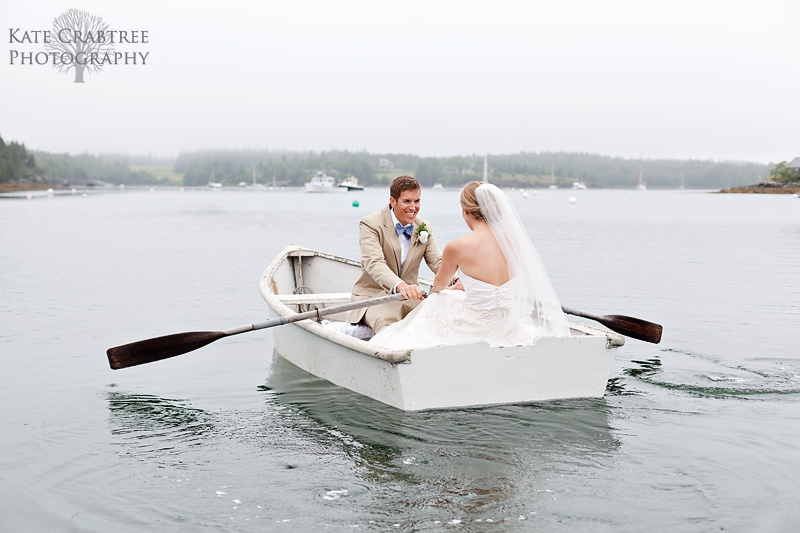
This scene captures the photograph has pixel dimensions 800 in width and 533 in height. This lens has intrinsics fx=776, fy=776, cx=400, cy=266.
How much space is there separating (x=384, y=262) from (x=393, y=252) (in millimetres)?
240

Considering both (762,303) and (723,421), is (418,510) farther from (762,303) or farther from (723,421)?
(762,303)

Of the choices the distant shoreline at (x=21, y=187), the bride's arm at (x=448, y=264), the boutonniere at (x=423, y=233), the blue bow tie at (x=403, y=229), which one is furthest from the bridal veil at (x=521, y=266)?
the distant shoreline at (x=21, y=187)

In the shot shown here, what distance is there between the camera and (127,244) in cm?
2916

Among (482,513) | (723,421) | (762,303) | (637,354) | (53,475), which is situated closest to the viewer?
(482,513)

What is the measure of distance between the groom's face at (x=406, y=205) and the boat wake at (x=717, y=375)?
2.78 meters

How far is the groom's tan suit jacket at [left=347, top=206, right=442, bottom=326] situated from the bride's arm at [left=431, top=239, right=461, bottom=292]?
924 mm

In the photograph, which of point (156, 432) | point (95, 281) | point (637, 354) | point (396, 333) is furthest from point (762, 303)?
point (95, 281)

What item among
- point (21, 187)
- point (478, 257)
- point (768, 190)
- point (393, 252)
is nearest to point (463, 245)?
point (478, 257)

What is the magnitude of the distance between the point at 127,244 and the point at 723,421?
85.0 ft

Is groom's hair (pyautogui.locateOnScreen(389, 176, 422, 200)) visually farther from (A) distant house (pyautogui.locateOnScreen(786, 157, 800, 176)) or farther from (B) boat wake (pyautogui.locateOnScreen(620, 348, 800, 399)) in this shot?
(A) distant house (pyautogui.locateOnScreen(786, 157, 800, 176))

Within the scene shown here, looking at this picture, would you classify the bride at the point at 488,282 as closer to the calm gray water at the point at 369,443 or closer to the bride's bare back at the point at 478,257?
the bride's bare back at the point at 478,257

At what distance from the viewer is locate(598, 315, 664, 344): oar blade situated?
898cm

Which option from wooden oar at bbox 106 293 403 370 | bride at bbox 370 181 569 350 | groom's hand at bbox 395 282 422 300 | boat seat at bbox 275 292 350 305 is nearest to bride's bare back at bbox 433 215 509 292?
bride at bbox 370 181 569 350

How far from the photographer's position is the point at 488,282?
270 inches
